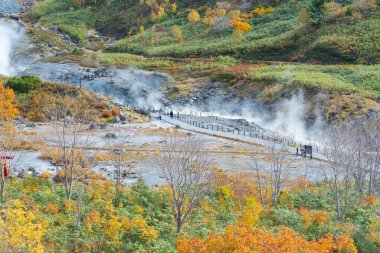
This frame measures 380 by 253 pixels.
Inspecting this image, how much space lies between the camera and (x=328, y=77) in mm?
68375

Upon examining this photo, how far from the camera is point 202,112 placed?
235ft

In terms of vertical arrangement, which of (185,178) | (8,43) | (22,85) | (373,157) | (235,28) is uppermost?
(235,28)

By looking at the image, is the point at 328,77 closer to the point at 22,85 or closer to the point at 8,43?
the point at 22,85

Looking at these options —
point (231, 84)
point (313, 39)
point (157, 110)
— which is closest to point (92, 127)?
point (157, 110)

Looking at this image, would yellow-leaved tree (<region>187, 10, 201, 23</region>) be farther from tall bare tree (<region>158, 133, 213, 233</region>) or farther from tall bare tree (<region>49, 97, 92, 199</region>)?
tall bare tree (<region>158, 133, 213, 233</region>)

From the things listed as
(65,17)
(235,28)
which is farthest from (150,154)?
(65,17)

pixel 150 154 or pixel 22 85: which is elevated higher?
pixel 22 85

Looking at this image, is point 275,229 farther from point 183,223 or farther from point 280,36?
point 280,36

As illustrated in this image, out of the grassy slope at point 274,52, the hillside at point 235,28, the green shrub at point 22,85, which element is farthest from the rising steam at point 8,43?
the green shrub at point 22,85

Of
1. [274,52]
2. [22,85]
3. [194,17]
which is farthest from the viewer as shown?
[194,17]

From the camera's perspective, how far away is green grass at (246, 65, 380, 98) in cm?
6262

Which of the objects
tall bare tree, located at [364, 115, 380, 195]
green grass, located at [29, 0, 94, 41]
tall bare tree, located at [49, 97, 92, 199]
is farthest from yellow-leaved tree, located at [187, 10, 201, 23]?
tall bare tree, located at [364, 115, 380, 195]

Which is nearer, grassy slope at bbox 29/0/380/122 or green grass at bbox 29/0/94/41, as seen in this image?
grassy slope at bbox 29/0/380/122

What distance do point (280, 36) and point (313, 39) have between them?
9.39 meters
